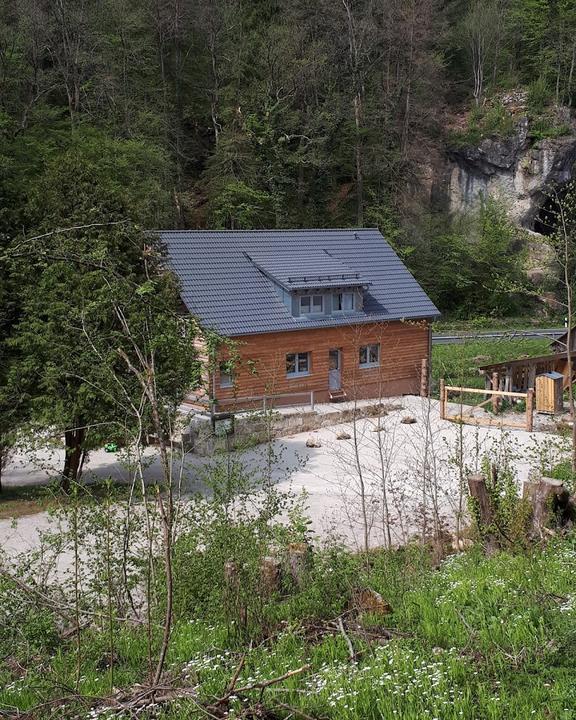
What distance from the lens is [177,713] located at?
4891mm

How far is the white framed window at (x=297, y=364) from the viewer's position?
25078mm

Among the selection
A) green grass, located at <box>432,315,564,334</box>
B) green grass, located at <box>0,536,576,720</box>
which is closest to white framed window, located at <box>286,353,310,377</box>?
green grass, located at <box>432,315,564,334</box>

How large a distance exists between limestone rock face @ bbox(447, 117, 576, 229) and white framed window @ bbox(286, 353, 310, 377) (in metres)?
29.5

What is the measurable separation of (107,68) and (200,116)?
7636 millimetres

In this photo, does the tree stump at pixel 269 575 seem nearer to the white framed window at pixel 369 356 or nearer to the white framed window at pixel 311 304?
the white framed window at pixel 311 304

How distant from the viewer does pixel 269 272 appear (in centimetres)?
2556

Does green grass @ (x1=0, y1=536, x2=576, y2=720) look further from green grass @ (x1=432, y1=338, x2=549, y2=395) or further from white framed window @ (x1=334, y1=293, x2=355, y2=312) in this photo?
green grass @ (x1=432, y1=338, x2=549, y2=395)

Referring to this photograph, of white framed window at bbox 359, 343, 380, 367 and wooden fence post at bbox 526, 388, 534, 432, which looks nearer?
wooden fence post at bbox 526, 388, 534, 432

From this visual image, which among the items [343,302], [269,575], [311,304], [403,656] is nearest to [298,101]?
[343,302]

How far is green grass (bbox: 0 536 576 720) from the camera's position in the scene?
15.8ft

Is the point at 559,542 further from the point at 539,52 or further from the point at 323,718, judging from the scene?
the point at 539,52

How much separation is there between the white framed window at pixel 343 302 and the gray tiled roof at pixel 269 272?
43cm

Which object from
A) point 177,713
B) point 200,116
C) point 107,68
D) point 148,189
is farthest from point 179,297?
point 200,116

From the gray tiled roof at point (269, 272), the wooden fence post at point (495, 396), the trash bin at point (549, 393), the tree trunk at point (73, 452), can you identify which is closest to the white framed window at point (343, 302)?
the gray tiled roof at point (269, 272)
